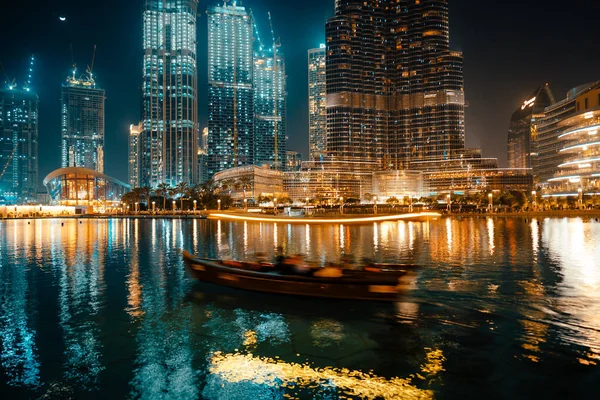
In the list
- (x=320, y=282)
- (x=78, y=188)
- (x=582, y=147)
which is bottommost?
(x=320, y=282)

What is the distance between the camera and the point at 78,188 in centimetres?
16412

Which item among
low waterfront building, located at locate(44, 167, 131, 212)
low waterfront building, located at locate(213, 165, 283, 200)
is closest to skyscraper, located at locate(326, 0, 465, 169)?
low waterfront building, located at locate(213, 165, 283, 200)

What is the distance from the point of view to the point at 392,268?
18.5 m

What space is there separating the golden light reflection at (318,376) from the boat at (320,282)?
18.0 ft

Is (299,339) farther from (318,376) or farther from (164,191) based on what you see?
(164,191)

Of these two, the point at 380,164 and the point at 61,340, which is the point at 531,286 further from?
the point at 380,164

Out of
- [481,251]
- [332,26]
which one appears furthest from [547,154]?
[481,251]

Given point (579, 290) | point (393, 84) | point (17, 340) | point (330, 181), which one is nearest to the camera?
point (17, 340)

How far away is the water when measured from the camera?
998 cm

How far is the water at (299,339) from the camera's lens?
9.98 meters

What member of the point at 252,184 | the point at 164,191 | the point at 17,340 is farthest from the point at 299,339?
the point at 252,184

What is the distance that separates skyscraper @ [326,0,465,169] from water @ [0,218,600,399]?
549 feet

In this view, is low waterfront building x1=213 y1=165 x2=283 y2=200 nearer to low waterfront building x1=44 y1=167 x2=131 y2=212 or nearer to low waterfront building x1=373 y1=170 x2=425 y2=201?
low waterfront building x1=44 y1=167 x2=131 y2=212

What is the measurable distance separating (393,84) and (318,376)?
201m
